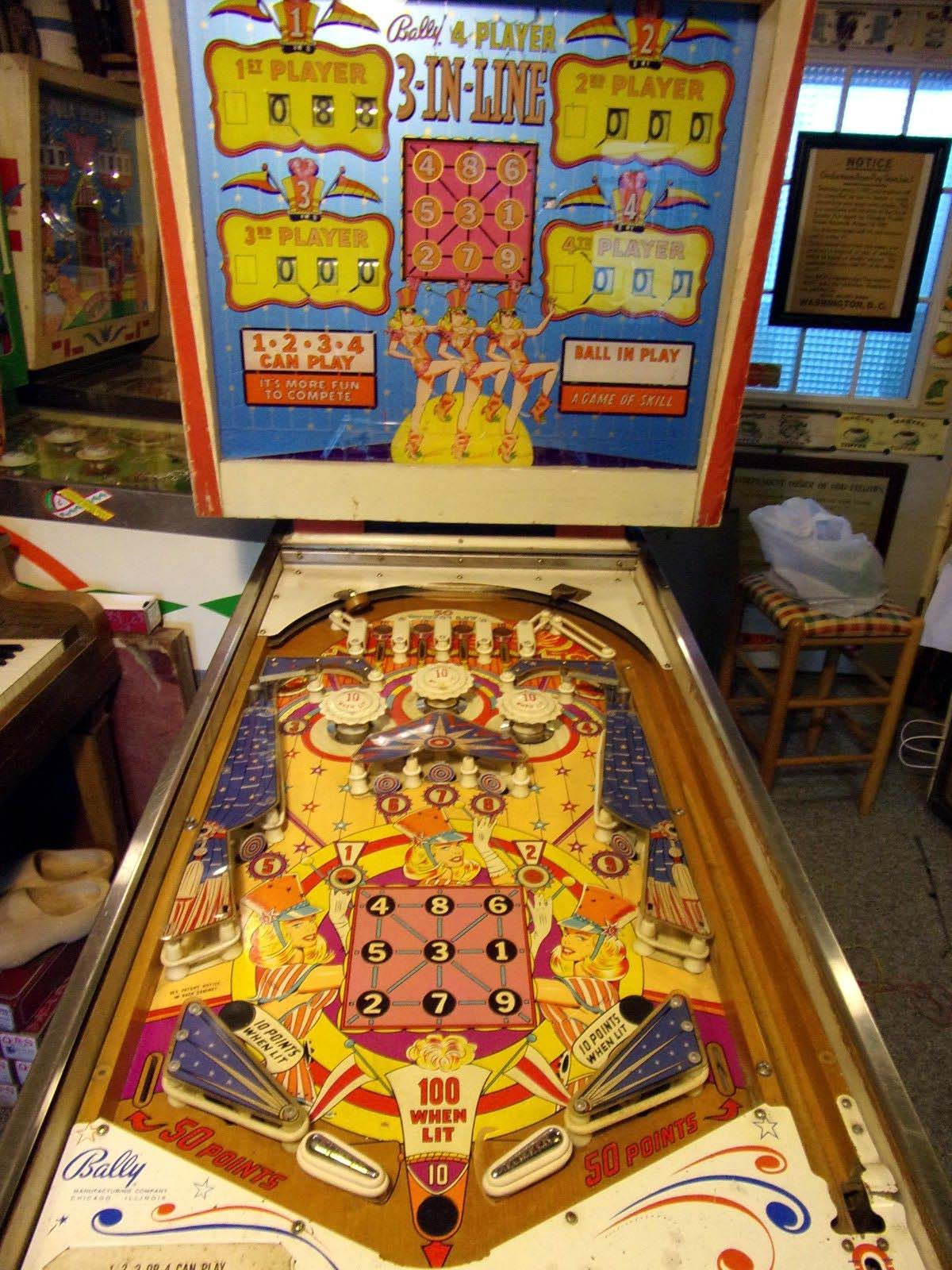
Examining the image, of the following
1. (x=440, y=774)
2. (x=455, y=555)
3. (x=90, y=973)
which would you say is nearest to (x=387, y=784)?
(x=440, y=774)

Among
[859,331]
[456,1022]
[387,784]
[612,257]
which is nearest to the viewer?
[456,1022]

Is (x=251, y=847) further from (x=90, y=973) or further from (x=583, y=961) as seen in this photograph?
(x=583, y=961)

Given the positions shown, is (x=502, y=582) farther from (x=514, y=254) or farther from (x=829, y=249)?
(x=829, y=249)

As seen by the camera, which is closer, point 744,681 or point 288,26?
point 288,26

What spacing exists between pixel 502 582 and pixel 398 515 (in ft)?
1.03

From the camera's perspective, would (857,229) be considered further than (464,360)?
Yes

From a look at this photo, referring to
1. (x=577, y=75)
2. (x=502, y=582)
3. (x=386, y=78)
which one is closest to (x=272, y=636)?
(x=502, y=582)

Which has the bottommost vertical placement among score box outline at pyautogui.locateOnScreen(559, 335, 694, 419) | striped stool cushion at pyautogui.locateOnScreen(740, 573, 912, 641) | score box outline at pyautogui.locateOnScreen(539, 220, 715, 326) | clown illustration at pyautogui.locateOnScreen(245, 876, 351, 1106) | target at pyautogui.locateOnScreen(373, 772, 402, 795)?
striped stool cushion at pyautogui.locateOnScreen(740, 573, 912, 641)

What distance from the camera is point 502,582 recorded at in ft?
6.25

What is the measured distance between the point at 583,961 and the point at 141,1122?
50 cm

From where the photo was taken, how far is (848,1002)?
0.92 metres

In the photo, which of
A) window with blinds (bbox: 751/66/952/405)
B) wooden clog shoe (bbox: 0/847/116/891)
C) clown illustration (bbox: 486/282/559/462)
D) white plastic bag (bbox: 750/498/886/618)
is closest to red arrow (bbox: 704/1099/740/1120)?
clown illustration (bbox: 486/282/559/462)

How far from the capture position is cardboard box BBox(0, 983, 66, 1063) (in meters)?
1.81

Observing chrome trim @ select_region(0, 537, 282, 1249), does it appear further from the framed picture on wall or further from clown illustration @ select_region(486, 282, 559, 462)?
the framed picture on wall
